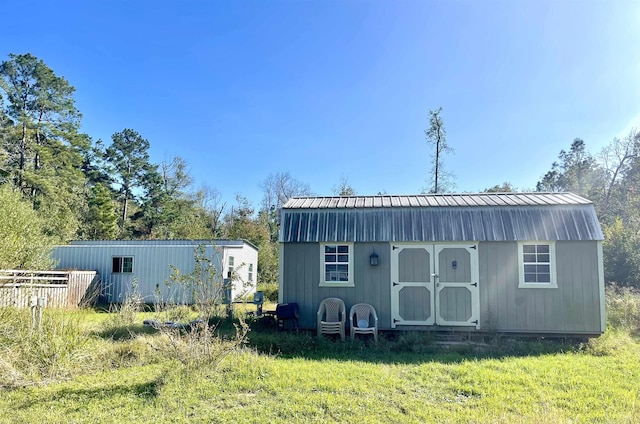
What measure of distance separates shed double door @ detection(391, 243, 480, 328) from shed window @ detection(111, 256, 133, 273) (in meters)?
11.3

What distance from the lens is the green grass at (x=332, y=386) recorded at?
12.7ft

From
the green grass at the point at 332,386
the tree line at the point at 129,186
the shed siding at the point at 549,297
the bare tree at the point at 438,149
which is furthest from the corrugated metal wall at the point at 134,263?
the bare tree at the point at 438,149

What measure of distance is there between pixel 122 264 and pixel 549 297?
47.7 ft

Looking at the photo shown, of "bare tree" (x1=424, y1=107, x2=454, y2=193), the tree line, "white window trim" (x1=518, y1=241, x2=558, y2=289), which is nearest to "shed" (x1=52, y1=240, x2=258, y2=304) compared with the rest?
the tree line

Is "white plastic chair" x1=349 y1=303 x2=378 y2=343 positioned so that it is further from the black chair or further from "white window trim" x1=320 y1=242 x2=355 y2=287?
the black chair

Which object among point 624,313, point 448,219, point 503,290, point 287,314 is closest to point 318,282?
point 287,314

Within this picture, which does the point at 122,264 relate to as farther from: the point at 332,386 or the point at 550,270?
the point at 550,270

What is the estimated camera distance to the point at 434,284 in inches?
319

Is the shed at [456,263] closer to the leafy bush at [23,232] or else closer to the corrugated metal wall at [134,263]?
the corrugated metal wall at [134,263]

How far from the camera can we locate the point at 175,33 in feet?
33.6

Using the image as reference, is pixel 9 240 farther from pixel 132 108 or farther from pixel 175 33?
pixel 132 108

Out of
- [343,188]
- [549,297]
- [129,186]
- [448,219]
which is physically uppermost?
[129,186]

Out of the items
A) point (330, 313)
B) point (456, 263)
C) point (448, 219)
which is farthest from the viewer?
point (448, 219)

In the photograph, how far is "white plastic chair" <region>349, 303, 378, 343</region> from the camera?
7.58 m
